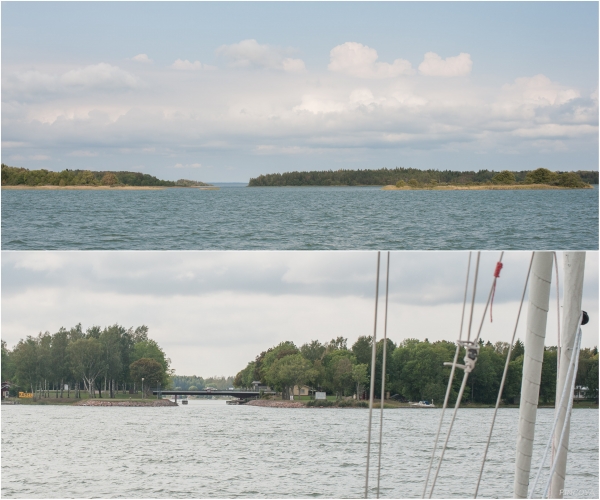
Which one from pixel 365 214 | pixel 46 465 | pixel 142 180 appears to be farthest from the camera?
pixel 142 180

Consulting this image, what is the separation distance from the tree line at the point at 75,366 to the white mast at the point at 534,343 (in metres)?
58.0

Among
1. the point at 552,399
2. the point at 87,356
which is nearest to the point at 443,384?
the point at 552,399

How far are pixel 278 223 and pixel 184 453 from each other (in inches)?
808

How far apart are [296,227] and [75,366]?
28522 millimetres

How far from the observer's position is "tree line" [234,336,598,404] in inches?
1907

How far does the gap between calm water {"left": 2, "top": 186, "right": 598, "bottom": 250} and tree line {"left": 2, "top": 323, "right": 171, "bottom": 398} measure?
39.5 ft

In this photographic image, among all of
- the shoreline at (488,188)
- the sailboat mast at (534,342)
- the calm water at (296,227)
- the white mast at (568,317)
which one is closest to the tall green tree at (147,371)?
the calm water at (296,227)

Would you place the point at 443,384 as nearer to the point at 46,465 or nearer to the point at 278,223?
the point at 278,223

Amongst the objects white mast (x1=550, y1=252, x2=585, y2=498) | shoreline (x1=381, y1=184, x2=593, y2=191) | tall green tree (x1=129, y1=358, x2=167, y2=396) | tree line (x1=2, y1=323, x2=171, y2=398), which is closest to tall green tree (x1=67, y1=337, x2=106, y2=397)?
tree line (x1=2, y1=323, x2=171, y2=398)

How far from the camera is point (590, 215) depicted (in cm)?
5131

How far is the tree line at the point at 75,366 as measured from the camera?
198 ft

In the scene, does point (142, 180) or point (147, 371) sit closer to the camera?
point (147, 371)

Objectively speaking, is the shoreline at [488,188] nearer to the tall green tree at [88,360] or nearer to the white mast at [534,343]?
the tall green tree at [88,360]

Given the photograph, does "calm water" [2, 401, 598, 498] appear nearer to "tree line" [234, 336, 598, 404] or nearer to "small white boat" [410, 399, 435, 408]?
"tree line" [234, 336, 598, 404]
